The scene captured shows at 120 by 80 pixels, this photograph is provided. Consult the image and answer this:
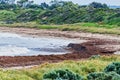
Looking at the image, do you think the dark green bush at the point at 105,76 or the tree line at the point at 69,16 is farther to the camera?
the tree line at the point at 69,16

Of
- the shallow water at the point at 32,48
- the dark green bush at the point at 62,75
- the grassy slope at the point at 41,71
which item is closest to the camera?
the dark green bush at the point at 62,75

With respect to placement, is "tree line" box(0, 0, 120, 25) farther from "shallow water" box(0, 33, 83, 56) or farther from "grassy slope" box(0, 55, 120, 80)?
"grassy slope" box(0, 55, 120, 80)

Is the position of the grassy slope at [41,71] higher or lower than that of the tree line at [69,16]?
higher

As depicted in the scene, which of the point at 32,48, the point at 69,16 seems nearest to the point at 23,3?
the point at 69,16

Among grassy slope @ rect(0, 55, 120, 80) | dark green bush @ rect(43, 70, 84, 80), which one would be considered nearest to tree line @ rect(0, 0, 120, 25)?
grassy slope @ rect(0, 55, 120, 80)

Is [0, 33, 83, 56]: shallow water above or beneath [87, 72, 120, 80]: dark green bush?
beneath

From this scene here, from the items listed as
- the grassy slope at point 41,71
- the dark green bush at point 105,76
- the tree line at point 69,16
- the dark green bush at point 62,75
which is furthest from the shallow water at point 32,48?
the tree line at point 69,16

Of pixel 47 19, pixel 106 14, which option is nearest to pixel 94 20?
pixel 106 14

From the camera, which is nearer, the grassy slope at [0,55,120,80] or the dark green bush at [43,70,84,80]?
the dark green bush at [43,70,84,80]

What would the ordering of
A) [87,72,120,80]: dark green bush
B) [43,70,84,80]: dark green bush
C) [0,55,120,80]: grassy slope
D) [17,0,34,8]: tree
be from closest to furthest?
[87,72,120,80]: dark green bush
[43,70,84,80]: dark green bush
[0,55,120,80]: grassy slope
[17,0,34,8]: tree

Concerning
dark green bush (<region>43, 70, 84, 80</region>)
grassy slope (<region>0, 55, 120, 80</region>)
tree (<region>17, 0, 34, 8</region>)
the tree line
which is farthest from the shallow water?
tree (<region>17, 0, 34, 8</region>)

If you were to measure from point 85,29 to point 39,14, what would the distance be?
43.9 meters

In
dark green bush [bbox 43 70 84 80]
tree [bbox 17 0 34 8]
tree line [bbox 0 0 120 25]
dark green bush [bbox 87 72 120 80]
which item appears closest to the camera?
dark green bush [bbox 87 72 120 80]

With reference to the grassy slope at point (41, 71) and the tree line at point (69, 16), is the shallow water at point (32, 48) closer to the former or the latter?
the grassy slope at point (41, 71)
